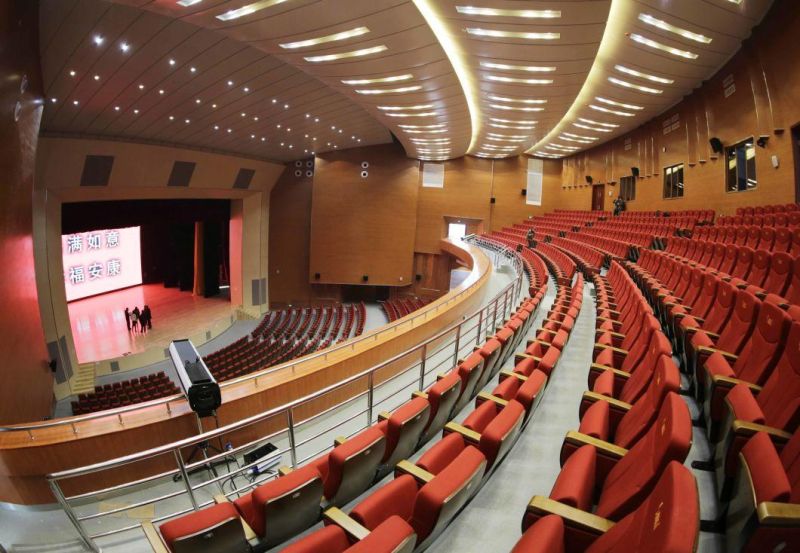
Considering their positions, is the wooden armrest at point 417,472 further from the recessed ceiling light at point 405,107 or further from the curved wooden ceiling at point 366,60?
the recessed ceiling light at point 405,107

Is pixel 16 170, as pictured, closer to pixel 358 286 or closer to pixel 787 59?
pixel 787 59

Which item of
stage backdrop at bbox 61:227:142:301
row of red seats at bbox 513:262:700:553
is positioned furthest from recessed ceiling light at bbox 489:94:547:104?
stage backdrop at bbox 61:227:142:301

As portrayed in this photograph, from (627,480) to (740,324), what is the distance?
1.23 meters

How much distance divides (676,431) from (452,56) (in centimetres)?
526

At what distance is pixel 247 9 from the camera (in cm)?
359

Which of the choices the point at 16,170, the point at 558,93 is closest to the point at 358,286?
the point at 558,93

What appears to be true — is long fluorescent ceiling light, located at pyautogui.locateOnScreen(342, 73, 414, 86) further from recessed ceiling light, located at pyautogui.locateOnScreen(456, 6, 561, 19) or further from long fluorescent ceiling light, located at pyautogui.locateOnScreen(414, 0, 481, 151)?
recessed ceiling light, located at pyautogui.locateOnScreen(456, 6, 561, 19)

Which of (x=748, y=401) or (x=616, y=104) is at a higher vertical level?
(x=616, y=104)

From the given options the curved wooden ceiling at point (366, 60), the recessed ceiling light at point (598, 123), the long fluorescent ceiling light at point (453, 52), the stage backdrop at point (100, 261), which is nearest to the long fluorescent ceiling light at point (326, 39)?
the curved wooden ceiling at point (366, 60)

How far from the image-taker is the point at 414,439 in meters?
1.54

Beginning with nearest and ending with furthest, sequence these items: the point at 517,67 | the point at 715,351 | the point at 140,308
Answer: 1. the point at 715,351
2. the point at 517,67
3. the point at 140,308

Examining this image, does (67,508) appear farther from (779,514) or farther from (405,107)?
(405,107)

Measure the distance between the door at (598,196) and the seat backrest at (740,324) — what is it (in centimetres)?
1036

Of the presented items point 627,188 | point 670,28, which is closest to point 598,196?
point 627,188
